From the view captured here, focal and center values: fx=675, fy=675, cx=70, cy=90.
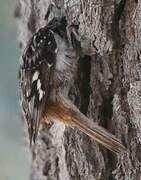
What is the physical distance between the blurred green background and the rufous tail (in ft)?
1.11

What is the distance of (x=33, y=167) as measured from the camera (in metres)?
3.65

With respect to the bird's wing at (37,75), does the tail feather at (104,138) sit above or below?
below

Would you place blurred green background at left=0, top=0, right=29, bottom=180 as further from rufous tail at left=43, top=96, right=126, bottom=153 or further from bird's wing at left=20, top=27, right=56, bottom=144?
rufous tail at left=43, top=96, right=126, bottom=153

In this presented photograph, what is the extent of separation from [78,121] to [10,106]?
0.70 meters

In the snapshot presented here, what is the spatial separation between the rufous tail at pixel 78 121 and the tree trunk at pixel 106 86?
0.13 feet

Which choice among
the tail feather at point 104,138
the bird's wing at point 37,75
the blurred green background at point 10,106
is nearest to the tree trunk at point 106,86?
the tail feather at point 104,138

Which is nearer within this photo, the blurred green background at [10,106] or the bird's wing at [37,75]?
the bird's wing at [37,75]

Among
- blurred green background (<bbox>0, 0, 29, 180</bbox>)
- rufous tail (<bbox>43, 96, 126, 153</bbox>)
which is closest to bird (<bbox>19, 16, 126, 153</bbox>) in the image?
rufous tail (<bbox>43, 96, 126, 153</bbox>)

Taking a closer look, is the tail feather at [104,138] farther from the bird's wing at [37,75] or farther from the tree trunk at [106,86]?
the bird's wing at [37,75]

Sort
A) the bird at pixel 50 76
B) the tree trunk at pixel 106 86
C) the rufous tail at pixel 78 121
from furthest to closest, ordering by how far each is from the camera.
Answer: the bird at pixel 50 76, the rufous tail at pixel 78 121, the tree trunk at pixel 106 86

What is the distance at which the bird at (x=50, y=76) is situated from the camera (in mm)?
2928

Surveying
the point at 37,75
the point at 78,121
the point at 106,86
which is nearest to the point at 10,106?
the point at 37,75

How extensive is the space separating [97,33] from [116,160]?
21.0 inches

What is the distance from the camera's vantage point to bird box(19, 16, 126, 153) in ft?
9.61
